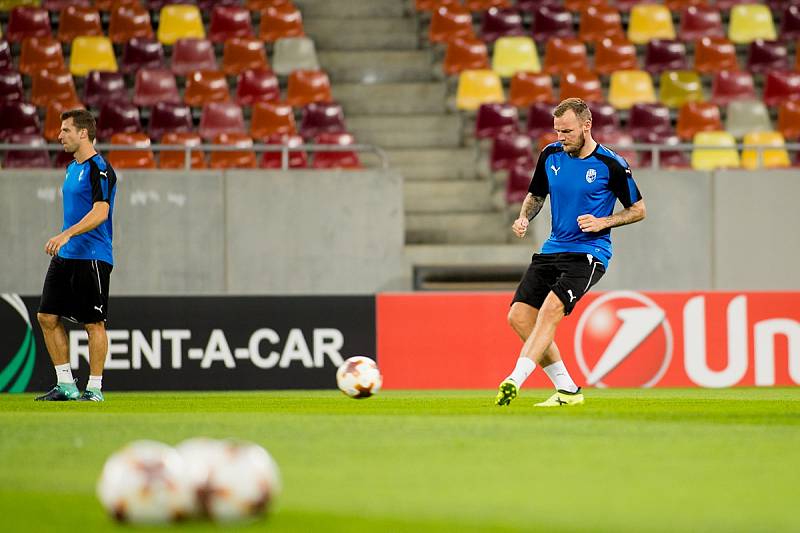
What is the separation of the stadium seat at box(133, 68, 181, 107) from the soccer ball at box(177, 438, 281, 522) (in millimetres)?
13255

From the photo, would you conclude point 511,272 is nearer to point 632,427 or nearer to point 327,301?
point 327,301

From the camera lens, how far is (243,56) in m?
17.7

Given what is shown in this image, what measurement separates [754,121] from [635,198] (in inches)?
361

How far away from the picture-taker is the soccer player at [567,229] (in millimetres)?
8867

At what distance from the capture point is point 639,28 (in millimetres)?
19156

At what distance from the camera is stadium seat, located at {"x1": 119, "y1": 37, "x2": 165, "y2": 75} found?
57.4 ft

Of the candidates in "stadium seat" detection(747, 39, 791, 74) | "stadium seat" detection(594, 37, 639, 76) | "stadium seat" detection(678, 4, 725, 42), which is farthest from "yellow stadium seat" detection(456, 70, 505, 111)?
"stadium seat" detection(747, 39, 791, 74)

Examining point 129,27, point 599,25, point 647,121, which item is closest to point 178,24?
point 129,27

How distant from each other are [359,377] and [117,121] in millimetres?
7499

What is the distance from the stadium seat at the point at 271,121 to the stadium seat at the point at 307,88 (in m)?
0.72

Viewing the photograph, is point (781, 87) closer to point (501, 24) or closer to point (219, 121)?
point (501, 24)

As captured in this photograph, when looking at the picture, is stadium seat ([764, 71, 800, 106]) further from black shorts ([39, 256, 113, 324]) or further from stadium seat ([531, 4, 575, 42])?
black shorts ([39, 256, 113, 324])

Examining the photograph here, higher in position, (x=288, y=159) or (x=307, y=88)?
(x=307, y=88)

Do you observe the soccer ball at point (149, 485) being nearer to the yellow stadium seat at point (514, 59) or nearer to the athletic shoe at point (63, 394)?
the athletic shoe at point (63, 394)
